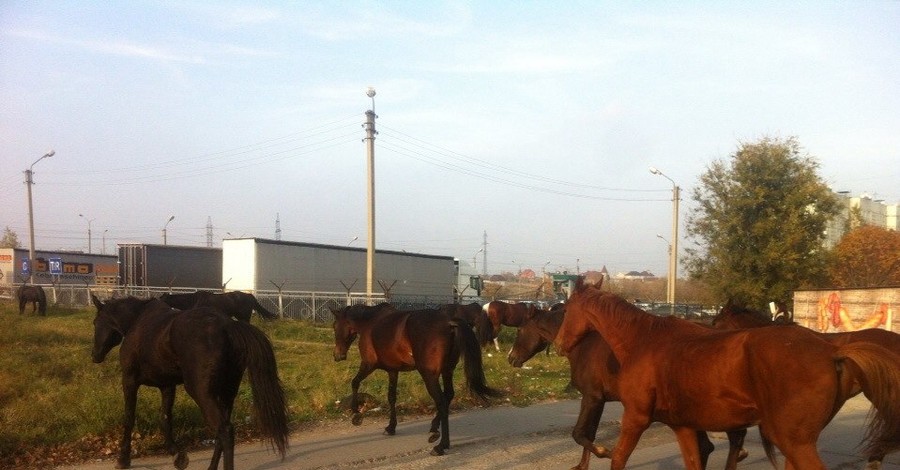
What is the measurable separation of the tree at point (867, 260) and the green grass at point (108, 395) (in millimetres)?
22835

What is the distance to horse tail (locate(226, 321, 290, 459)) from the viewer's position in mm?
7262

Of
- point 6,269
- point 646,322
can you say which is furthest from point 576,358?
point 6,269

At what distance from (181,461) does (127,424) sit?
0.86 m

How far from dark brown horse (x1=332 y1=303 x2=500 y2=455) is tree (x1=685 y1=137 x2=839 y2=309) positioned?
21945 millimetres

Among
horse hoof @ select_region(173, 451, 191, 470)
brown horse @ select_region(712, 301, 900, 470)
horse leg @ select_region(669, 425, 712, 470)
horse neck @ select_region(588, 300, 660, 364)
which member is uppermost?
horse neck @ select_region(588, 300, 660, 364)

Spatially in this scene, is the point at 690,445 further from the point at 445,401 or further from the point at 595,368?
the point at 445,401

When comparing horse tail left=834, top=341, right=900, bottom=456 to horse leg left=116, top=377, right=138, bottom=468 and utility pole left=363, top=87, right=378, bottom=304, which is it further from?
utility pole left=363, top=87, right=378, bottom=304

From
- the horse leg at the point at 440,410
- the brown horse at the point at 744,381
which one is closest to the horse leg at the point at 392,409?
the horse leg at the point at 440,410

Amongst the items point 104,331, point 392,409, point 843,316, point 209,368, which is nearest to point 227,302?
point 104,331

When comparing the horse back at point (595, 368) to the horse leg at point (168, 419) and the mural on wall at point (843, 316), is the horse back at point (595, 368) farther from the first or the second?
the mural on wall at point (843, 316)

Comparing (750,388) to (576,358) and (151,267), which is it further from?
(151,267)

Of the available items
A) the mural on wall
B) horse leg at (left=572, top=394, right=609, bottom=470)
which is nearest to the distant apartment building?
the mural on wall

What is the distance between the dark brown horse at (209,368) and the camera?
7.21 m

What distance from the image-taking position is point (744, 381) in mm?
5418
